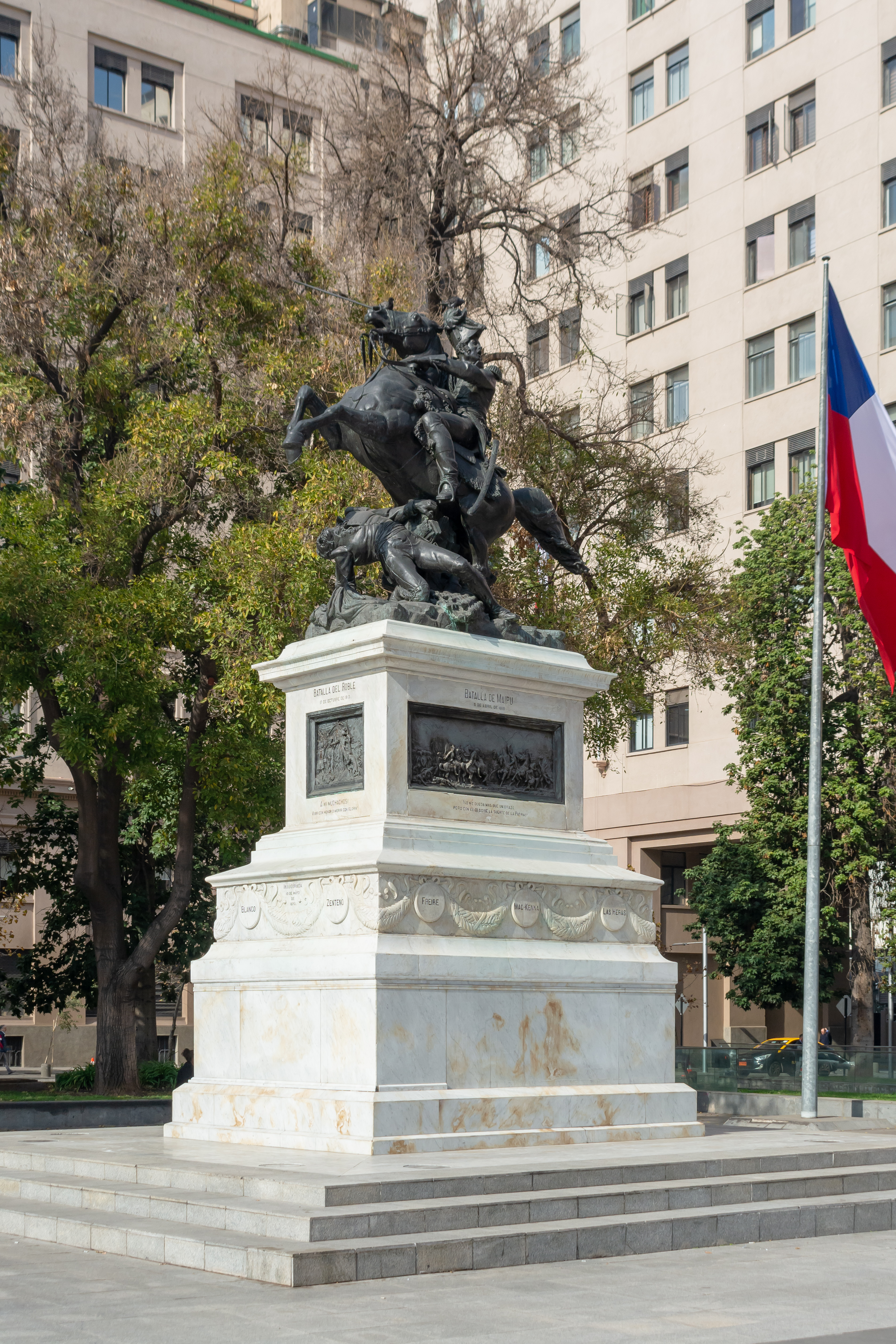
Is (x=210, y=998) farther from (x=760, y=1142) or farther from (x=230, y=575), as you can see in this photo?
(x=230, y=575)

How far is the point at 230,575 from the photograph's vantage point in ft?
69.2

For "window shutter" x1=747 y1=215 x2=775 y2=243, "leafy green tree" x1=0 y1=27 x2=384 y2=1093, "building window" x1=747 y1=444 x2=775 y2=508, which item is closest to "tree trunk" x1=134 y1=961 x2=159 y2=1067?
"leafy green tree" x1=0 y1=27 x2=384 y2=1093

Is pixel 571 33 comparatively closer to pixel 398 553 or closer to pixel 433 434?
pixel 433 434

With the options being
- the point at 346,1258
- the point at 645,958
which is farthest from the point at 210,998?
the point at 346,1258

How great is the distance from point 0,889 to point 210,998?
61.0ft

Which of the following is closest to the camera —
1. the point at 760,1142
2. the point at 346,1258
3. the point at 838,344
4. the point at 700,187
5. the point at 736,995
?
the point at 346,1258

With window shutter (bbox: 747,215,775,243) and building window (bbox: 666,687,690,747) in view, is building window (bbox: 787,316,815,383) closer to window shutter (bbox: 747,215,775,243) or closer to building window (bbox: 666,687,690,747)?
window shutter (bbox: 747,215,775,243)

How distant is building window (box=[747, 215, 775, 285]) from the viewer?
46.2 m

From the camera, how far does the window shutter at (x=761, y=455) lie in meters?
45.1

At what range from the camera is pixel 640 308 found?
2008 inches

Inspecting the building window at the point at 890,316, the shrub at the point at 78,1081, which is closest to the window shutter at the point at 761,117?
the building window at the point at 890,316

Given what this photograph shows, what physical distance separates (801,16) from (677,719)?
1975 cm

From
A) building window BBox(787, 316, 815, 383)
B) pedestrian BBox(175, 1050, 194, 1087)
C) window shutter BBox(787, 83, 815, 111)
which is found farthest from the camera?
window shutter BBox(787, 83, 815, 111)

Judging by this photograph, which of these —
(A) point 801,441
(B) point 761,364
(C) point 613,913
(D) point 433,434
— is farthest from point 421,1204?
(B) point 761,364
